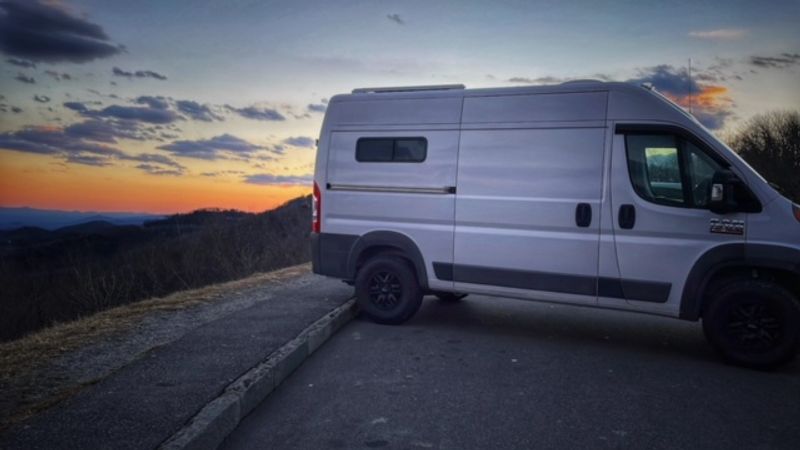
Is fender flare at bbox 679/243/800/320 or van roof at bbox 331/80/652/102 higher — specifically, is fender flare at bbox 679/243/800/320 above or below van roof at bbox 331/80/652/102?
below

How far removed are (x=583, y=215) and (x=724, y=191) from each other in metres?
1.25

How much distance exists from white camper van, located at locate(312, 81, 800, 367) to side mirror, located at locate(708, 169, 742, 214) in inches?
0.5

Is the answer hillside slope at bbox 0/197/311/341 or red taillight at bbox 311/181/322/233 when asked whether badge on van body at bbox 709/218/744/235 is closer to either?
red taillight at bbox 311/181/322/233

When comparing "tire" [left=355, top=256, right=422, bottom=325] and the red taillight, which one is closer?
"tire" [left=355, top=256, right=422, bottom=325]

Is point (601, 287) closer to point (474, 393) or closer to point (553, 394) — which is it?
point (553, 394)

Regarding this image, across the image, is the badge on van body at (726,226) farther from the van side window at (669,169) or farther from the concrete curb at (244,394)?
the concrete curb at (244,394)

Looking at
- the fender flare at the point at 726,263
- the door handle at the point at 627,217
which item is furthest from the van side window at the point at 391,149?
the fender flare at the point at 726,263

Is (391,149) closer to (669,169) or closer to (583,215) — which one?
(583,215)

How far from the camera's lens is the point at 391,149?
6.90 meters

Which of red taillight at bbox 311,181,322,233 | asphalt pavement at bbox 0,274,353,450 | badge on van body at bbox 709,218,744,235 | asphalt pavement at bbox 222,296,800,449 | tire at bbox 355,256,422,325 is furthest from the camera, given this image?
red taillight at bbox 311,181,322,233

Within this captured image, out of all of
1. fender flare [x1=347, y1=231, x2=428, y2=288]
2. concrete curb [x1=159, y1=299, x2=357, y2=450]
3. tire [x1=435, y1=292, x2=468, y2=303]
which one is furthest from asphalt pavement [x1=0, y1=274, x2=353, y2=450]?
tire [x1=435, y1=292, x2=468, y2=303]

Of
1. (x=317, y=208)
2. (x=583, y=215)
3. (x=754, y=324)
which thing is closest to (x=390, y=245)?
(x=317, y=208)

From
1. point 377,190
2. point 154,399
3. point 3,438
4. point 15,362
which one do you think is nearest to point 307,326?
point 377,190

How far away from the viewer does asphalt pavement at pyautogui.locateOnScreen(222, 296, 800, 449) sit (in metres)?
3.96
